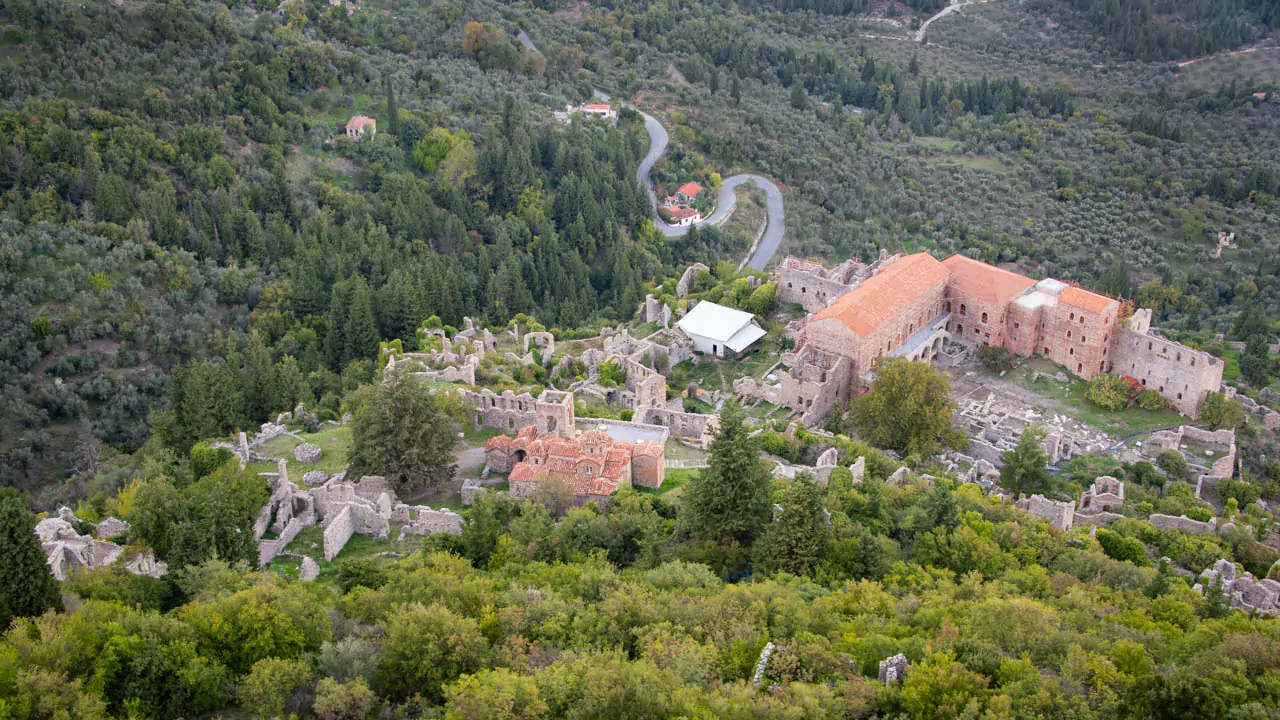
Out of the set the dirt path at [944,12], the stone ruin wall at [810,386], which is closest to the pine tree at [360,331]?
the stone ruin wall at [810,386]

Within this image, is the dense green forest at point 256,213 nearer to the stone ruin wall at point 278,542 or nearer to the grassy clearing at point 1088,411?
the stone ruin wall at point 278,542

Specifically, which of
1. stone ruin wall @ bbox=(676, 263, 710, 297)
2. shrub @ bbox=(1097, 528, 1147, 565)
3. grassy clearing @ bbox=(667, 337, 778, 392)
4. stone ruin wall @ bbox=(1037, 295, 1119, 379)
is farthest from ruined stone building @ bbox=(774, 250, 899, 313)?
shrub @ bbox=(1097, 528, 1147, 565)

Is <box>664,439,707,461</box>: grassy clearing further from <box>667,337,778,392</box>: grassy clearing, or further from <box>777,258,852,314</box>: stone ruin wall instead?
<box>777,258,852,314</box>: stone ruin wall

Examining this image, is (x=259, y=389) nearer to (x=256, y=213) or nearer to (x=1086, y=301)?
(x=256, y=213)

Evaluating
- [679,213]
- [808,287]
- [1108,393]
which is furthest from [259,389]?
[1108,393]

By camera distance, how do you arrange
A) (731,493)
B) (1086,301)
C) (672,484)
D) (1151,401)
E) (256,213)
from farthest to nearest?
(256,213) → (1086,301) → (1151,401) → (672,484) → (731,493)

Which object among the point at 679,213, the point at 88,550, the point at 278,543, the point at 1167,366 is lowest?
the point at 679,213

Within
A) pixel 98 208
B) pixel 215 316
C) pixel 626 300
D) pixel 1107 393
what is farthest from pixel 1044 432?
pixel 98 208
